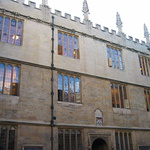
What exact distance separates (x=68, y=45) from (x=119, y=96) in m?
5.15

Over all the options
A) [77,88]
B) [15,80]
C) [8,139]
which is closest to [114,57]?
[77,88]

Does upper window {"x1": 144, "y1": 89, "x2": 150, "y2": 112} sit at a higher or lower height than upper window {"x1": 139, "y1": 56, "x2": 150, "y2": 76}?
lower

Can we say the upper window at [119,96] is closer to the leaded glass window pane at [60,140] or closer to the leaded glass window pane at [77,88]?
the leaded glass window pane at [77,88]

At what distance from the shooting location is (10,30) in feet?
42.2

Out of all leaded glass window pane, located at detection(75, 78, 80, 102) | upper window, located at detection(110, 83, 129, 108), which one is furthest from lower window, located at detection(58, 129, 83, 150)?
upper window, located at detection(110, 83, 129, 108)

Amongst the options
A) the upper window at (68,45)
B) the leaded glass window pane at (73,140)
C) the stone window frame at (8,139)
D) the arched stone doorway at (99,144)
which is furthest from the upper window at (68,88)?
the stone window frame at (8,139)

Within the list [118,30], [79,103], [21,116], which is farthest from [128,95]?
[21,116]

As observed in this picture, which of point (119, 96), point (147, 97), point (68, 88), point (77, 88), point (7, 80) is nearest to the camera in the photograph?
point (7, 80)

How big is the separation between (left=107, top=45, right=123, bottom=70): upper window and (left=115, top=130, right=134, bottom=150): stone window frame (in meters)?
4.87

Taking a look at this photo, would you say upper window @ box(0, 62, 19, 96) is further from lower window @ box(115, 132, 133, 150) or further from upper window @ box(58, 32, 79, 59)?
lower window @ box(115, 132, 133, 150)

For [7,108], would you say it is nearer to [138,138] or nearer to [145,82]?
[138,138]

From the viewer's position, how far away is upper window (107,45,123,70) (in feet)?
54.1

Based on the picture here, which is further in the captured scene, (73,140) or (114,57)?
(114,57)

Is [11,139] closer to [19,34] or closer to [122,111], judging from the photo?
[19,34]
